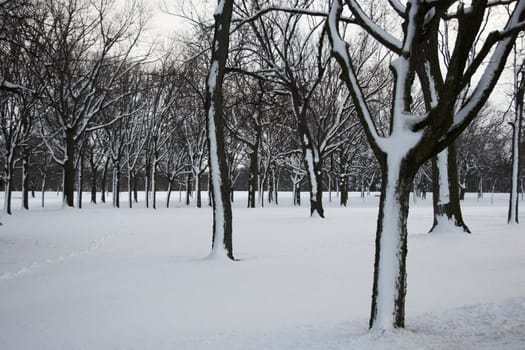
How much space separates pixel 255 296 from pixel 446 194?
8.14 m

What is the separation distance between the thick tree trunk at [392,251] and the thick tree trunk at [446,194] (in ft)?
26.9

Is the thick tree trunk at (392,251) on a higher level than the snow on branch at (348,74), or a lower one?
lower

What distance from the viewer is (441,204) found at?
11.8 m

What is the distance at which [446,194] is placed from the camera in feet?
38.7

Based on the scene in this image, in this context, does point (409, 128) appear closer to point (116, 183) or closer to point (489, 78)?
point (489, 78)

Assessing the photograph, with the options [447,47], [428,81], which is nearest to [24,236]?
[428,81]

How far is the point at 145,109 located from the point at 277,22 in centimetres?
1714

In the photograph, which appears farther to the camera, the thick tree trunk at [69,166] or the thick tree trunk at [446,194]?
the thick tree trunk at [69,166]

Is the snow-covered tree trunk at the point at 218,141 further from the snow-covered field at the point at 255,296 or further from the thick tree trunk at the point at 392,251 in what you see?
the thick tree trunk at the point at 392,251

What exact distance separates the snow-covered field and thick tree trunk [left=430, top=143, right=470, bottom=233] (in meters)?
0.84

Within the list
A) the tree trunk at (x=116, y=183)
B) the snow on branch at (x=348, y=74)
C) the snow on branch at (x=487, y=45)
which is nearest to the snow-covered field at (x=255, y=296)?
the snow on branch at (x=348, y=74)

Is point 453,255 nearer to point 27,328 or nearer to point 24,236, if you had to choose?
point 27,328

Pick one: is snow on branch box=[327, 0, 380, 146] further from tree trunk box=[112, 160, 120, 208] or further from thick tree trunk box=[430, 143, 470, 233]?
tree trunk box=[112, 160, 120, 208]

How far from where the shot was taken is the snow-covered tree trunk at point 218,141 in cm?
849
